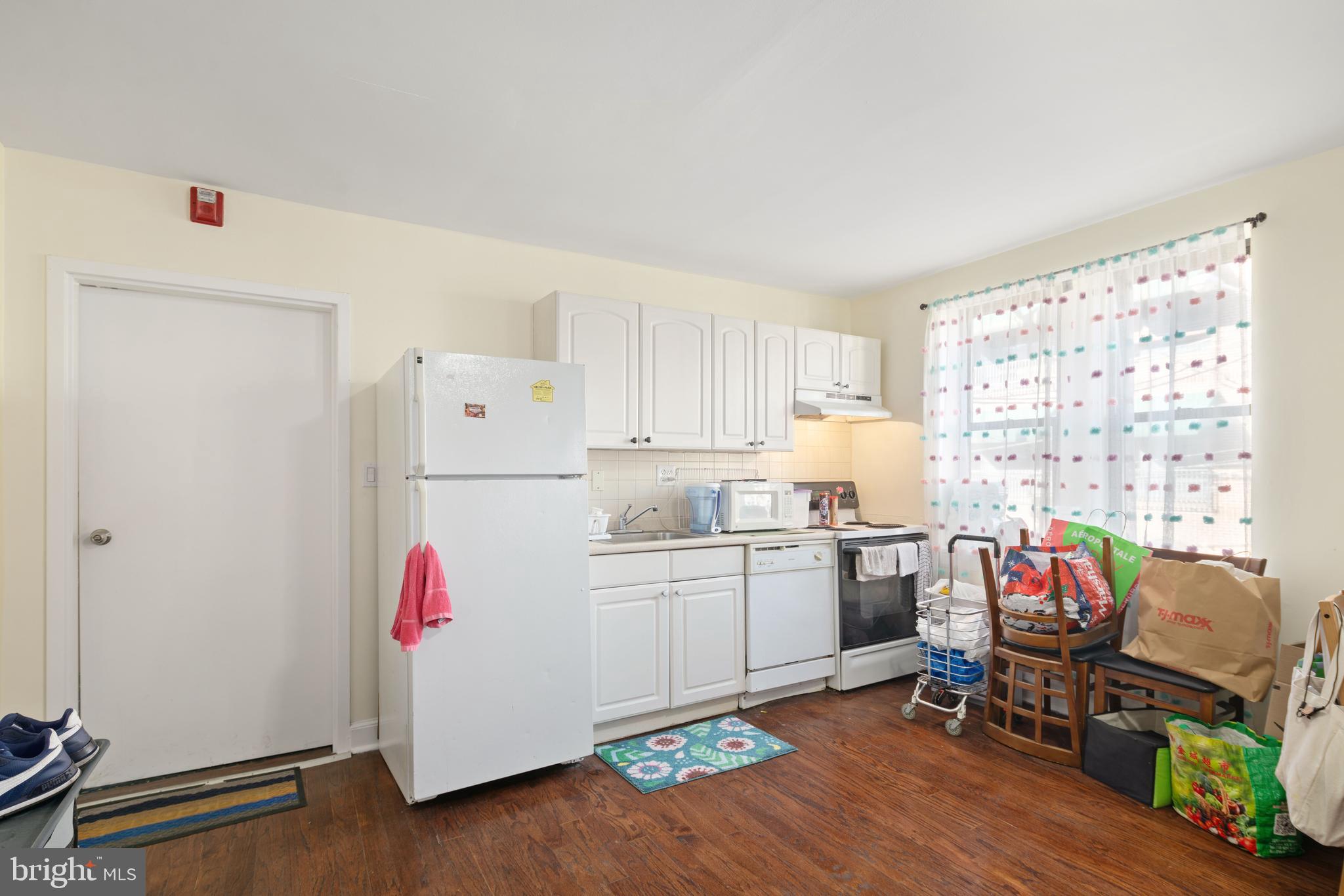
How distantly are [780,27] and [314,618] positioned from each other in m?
2.97

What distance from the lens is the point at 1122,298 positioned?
10.4 feet

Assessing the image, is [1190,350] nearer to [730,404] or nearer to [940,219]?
[940,219]

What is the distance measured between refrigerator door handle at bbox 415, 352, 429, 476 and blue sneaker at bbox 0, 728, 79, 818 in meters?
A: 1.22

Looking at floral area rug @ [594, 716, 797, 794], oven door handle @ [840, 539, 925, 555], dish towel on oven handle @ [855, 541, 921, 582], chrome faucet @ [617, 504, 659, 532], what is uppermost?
chrome faucet @ [617, 504, 659, 532]

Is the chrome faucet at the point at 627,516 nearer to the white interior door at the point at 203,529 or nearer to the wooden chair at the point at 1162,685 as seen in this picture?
the white interior door at the point at 203,529

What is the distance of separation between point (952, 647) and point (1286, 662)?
1.28 m

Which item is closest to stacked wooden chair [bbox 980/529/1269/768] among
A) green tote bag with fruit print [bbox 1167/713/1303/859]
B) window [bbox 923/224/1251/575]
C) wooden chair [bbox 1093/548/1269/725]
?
wooden chair [bbox 1093/548/1269/725]

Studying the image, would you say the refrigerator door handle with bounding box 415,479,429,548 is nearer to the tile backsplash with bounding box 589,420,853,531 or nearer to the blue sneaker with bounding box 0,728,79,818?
the blue sneaker with bounding box 0,728,79,818

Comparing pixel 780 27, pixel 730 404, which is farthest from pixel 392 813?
pixel 780 27

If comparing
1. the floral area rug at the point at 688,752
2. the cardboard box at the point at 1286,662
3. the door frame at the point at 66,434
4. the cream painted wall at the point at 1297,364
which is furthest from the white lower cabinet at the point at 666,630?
the cream painted wall at the point at 1297,364

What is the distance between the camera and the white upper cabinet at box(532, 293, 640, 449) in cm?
333

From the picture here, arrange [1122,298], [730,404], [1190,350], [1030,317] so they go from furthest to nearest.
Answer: [730,404] < [1030,317] < [1122,298] < [1190,350]

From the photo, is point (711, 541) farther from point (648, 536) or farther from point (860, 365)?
point (860, 365)

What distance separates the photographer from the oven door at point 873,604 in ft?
12.4
